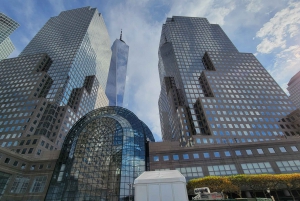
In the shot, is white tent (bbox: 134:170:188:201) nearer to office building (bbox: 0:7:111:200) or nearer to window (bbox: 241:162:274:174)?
window (bbox: 241:162:274:174)

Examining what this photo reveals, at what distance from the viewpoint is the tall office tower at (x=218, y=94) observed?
9400 cm

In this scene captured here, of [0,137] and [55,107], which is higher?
[55,107]

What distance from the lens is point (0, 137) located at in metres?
86.0

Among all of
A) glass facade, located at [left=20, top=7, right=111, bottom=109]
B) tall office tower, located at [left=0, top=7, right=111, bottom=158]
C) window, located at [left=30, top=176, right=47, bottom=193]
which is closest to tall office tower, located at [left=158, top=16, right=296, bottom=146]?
window, located at [left=30, top=176, right=47, bottom=193]

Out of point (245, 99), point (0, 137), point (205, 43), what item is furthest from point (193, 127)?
point (0, 137)

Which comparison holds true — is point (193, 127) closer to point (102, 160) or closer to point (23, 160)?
point (102, 160)

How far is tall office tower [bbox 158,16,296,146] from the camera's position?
9400cm

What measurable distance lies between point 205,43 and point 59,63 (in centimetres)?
13132

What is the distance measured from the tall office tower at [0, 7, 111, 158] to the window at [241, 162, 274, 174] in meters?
73.8

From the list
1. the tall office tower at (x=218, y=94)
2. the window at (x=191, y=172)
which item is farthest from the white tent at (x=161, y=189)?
the tall office tower at (x=218, y=94)

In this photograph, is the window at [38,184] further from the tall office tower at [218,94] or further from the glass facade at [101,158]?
the tall office tower at [218,94]

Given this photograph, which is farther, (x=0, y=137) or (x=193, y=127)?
(x=193, y=127)

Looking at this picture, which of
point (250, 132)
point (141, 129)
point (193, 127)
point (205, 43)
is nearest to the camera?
point (141, 129)

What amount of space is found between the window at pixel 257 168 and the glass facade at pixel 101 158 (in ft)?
106
